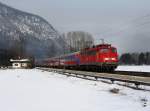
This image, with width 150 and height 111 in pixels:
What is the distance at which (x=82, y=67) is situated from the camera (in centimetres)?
4294

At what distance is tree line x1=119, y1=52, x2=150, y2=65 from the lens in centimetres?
15888

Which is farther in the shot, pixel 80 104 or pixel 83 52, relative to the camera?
pixel 83 52

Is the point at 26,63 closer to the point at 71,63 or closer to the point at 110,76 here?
the point at 71,63

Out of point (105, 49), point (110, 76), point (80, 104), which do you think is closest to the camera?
point (80, 104)

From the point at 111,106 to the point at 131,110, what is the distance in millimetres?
1301

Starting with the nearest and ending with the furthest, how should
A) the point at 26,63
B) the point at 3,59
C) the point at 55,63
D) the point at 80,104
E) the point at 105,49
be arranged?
the point at 80,104 < the point at 105,49 < the point at 55,63 < the point at 26,63 < the point at 3,59

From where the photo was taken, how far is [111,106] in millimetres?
11516

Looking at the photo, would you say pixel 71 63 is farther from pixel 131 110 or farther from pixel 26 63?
pixel 26 63

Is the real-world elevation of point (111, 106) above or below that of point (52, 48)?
below

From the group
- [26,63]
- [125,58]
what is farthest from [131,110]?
[125,58]

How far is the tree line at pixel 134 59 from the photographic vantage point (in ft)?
521

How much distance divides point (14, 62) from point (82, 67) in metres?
92.8

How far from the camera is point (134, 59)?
174 m

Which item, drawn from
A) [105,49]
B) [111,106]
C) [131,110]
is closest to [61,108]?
[111,106]
